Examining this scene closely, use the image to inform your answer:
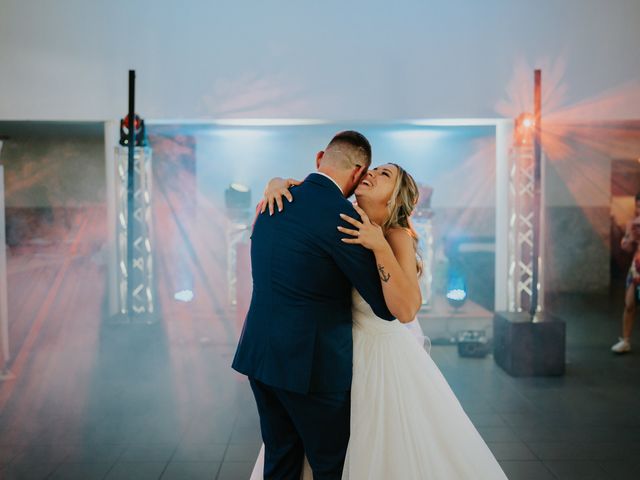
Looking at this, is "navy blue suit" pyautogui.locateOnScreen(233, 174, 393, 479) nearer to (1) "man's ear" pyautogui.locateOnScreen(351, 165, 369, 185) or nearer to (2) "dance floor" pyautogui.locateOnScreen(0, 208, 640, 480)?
(1) "man's ear" pyautogui.locateOnScreen(351, 165, 369, 185)

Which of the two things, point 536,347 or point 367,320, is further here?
point 536,347

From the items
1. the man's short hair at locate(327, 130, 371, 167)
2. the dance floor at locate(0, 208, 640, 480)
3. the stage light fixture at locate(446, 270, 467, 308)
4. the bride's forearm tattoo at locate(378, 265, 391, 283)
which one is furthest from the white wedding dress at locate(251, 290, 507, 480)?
the stage light fixture at locate(446, 270, 467, 308)

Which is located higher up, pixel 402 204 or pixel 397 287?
pixel 402 204

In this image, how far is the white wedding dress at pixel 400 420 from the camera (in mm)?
1888

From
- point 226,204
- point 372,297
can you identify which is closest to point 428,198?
point 226,204

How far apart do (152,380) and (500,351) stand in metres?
3.22

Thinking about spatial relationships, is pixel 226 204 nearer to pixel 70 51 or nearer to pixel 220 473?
pixel 70 51

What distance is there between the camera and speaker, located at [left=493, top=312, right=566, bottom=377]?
16.5 ft

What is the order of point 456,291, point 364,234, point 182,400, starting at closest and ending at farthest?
point 364,234 < point 182,400 < point 456,291

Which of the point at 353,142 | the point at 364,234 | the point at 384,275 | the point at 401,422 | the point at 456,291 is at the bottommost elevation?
the point at 456,291

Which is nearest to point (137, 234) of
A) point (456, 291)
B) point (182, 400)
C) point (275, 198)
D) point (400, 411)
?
point (182, 400)

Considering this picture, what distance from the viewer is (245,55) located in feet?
19.1

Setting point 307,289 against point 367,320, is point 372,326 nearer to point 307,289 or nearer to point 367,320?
point 367,320

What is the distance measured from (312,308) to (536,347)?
3914 millimetres
